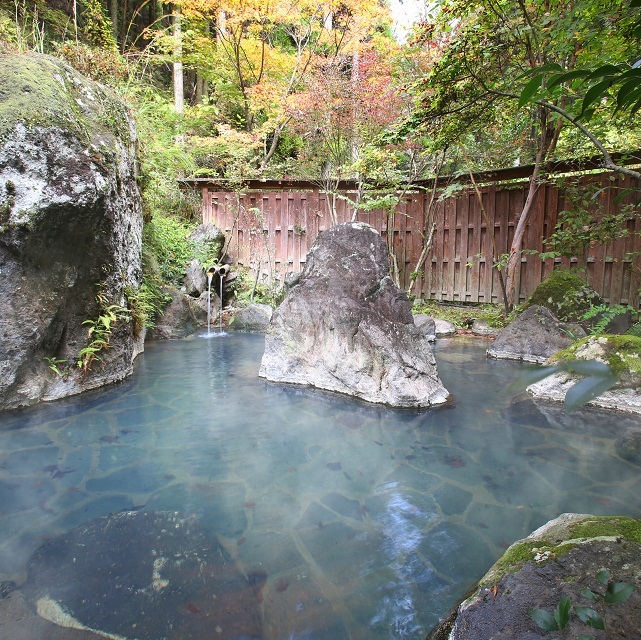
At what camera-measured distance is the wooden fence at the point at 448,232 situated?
23.1ft

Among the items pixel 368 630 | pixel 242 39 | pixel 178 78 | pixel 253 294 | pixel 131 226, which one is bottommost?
pixel 368 630

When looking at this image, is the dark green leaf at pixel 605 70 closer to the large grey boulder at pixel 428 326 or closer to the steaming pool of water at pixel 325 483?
the steaming pool of water at pixel 325 483

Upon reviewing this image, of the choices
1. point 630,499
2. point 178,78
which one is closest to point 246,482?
point 630,499

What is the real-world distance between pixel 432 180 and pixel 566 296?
404 cm

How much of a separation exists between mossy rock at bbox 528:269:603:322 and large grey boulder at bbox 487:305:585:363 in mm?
290

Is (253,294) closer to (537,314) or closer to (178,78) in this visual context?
(537,314)

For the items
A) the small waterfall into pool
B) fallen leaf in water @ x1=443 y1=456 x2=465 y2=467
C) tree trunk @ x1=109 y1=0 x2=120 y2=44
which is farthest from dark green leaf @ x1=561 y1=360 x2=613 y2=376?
tree trunk @ x1=109 y1=0 x2=120 y2=44

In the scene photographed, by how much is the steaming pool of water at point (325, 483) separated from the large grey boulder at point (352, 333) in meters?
0.26

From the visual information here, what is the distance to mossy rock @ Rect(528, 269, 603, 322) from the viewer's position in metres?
6.42

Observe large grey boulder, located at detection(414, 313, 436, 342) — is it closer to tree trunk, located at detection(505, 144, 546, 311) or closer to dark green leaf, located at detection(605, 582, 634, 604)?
tree trunk, located at detection(505, 144, 546, 311)

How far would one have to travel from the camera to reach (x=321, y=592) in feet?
6.48

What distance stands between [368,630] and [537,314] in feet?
17.9

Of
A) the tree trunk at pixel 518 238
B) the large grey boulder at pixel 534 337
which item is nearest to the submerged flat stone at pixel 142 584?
the large grey boulder at pixel 534 337

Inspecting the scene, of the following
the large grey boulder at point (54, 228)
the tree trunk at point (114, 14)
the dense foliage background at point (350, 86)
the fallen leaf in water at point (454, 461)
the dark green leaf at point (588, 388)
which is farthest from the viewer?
the tree trunk at point (114, 14)
